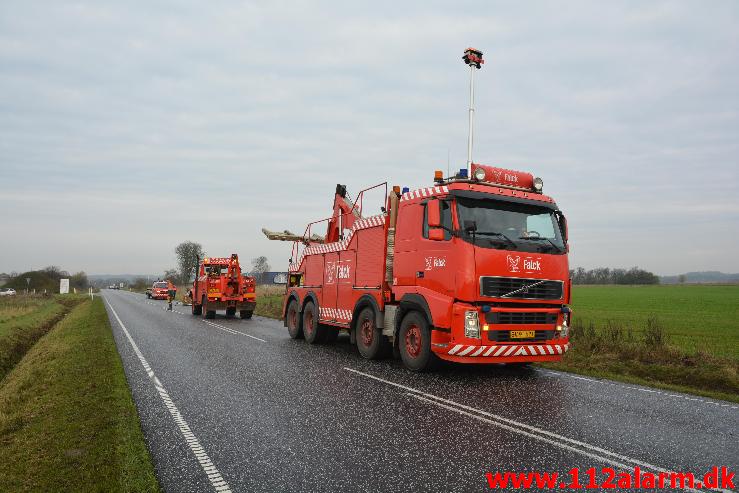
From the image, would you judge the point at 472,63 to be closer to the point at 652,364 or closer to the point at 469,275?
the point at 469,275

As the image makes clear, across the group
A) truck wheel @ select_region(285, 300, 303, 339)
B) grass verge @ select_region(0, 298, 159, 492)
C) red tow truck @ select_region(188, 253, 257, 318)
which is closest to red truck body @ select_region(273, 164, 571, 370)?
truck wheel @ select_region(285, 300, 303, 339)

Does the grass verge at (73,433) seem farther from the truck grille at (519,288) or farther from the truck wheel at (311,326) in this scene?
the truck grille at (519,288)

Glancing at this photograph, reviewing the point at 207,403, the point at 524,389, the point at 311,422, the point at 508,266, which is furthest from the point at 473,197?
the point at 207,403

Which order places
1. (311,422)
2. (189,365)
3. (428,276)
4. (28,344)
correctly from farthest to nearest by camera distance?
1. (28,344)
2. (189,365)
3. (428,276)
4. (311,422)

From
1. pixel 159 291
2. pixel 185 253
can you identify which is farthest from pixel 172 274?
pixel 159 291

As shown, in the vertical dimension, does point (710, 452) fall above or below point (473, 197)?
below

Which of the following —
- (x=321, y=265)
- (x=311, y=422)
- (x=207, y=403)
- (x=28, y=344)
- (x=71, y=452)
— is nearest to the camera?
(x=71, y=452)

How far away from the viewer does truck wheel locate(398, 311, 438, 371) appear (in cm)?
864

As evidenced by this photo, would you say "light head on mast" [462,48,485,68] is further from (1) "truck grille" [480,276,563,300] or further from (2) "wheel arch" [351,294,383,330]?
(2) "wheel arch" [351,294,383,330]

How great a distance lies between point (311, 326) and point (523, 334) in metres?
6.61

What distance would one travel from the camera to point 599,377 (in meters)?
8.88

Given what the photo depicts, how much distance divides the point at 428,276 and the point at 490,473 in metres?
4.76

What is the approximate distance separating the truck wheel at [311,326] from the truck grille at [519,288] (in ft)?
19.7

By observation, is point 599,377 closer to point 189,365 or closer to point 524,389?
point 524,389
